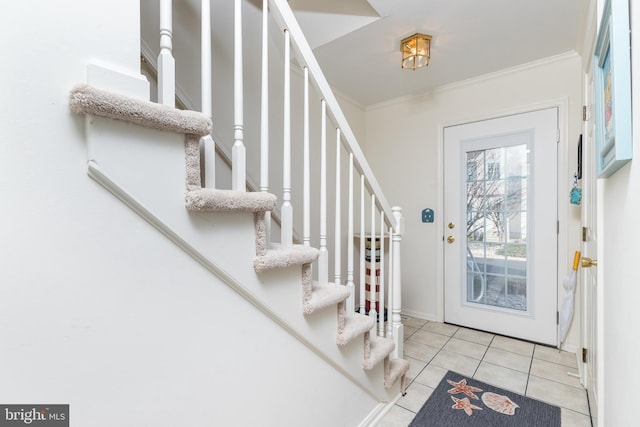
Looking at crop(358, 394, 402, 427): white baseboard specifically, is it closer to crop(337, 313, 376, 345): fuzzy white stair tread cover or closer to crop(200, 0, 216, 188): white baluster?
crop(337, 313, 376, 345): fuzzy white stair tread cover

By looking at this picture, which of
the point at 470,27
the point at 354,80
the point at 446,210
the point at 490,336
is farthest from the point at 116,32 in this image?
the point at 490,336

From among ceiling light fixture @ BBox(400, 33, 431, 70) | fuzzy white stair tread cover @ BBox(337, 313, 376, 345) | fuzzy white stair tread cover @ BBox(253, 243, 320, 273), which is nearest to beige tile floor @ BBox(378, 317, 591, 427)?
fuzzy white stair tread cover @ BBox(337, 313, 376, 345)

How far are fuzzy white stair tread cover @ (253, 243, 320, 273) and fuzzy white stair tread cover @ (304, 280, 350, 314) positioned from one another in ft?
0.51

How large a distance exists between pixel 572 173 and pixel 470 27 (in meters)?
1.38

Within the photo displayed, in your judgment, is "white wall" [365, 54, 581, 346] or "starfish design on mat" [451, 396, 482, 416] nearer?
"starfish design on mat" [451, 396, 482, 416]

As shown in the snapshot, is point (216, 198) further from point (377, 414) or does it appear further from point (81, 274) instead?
point (377, 414)

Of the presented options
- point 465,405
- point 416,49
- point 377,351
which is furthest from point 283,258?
point 416,49

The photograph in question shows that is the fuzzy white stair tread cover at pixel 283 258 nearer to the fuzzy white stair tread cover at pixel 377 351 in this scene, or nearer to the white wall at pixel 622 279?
the fuzzy white stair tread cover at pixel 377 351

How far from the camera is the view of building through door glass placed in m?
2.50

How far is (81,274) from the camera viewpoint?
0.58 metres

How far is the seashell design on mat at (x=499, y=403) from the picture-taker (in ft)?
5.37

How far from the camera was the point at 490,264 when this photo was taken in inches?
104

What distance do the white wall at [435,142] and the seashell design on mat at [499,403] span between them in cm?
105

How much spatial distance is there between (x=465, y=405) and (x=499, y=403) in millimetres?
208
